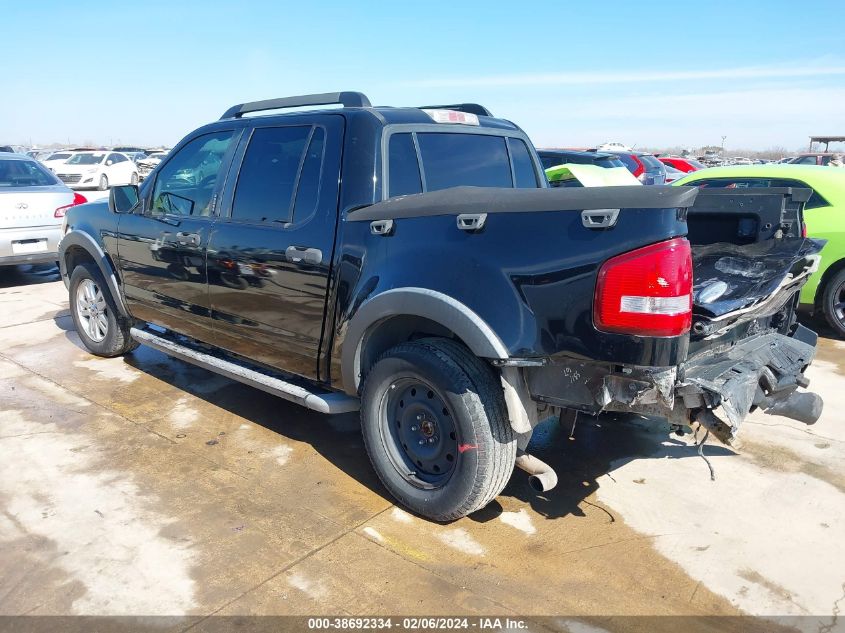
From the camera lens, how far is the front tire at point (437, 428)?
298 centimetres

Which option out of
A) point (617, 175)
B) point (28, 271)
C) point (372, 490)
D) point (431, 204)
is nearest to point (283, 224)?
point (431, 204)

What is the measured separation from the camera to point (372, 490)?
3.62m

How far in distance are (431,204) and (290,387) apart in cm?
137

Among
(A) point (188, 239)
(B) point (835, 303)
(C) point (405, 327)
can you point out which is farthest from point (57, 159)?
(C) point (405, 327)

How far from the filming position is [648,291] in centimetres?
251

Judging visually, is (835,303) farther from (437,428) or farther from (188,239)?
(188,239)

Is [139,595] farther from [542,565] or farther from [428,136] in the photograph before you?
[428,136]

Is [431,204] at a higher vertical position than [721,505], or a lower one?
higher

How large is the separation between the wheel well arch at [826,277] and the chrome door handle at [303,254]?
5142mm

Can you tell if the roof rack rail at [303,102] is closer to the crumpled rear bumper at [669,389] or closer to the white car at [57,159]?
the crumpled rear bumper at [669,389]

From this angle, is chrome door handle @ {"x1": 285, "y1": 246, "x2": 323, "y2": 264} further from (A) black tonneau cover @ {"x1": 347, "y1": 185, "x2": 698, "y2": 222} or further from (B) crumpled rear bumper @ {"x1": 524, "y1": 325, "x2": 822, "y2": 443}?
Result: (B) crumpled rear bumper @ {"x1": 524, "y1": 325, "x2": 822, "y2": 443}

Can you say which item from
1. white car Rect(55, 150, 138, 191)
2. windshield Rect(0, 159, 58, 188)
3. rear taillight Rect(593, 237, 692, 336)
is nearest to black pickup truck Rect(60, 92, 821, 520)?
rear taillight Rect(593, 237, 692, 336)

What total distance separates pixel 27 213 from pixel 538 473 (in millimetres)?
7771

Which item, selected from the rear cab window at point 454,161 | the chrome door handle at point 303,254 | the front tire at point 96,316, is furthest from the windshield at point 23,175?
the rear cab window at point 454,161
